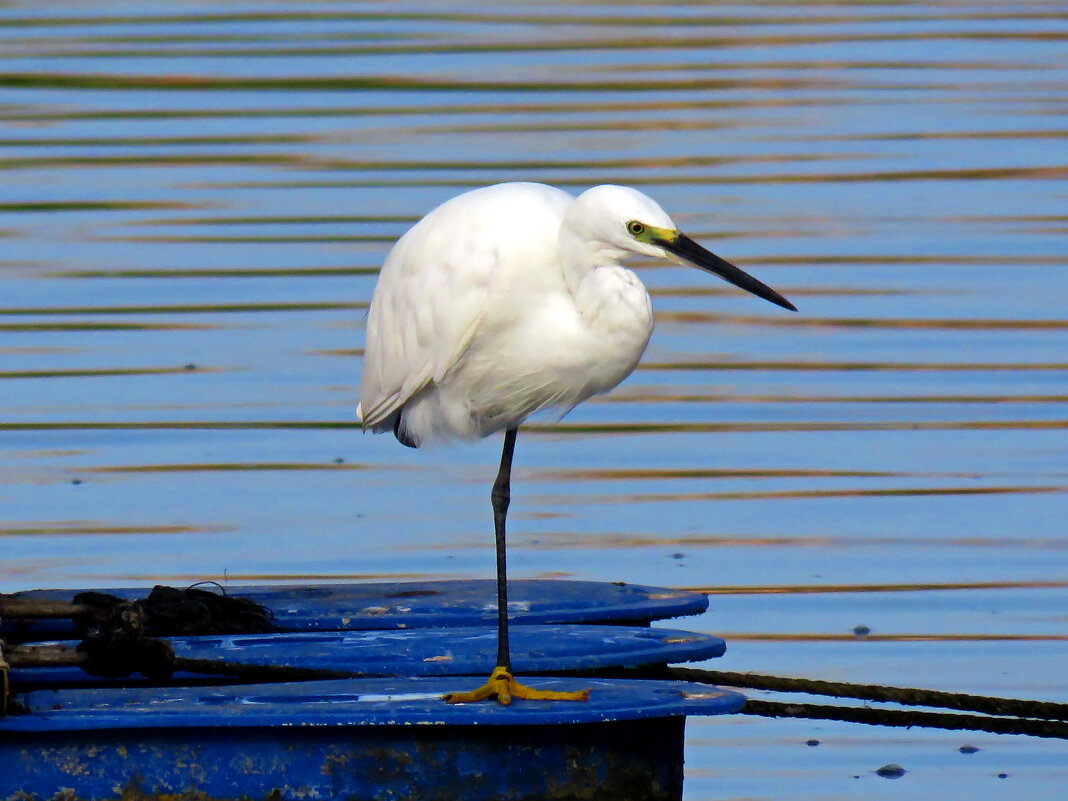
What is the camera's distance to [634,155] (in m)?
12.4

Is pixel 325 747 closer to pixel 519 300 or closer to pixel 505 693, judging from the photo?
pixel 505 693

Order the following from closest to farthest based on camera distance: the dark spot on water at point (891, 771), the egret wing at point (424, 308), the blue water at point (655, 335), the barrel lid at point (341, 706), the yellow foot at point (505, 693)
Answer: the barrel lid at point (341, 706) → the yellow foot at point (505, 693) → the egret wing at point (424, 308) → the dark spot on water at point (891, 771) → the blue water at point (655, 335)

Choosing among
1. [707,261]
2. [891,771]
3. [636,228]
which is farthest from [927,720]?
[636,228]

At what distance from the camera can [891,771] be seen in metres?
5.88

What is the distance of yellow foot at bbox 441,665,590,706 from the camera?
506 centimetres

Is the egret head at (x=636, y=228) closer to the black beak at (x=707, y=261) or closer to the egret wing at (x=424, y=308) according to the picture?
the black beak at (x=707, y=261)

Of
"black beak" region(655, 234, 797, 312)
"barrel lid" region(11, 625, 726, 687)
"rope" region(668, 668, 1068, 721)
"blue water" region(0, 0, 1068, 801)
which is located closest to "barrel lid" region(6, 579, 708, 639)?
A: "barrel lid" region(11, 625, 726, 687)

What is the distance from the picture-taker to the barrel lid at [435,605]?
233 inches

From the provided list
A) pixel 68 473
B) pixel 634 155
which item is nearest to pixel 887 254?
pixel 634 155

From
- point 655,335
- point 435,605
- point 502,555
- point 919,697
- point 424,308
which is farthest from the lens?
point 655,335

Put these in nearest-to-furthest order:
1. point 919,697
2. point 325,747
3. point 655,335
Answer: point 325,747 → point 919,697 → point 655,335

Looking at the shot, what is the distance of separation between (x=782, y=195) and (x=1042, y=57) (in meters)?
3.85

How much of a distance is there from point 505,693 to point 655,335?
4860mm

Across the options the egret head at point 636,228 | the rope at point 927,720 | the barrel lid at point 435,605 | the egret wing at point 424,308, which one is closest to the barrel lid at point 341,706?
the rope at point 927,720
